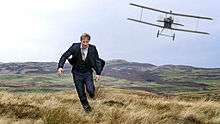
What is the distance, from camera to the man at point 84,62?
12906 millimetres

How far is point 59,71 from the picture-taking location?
12.5m

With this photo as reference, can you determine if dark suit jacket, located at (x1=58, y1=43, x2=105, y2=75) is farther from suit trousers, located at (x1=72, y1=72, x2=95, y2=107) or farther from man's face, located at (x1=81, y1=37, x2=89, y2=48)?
suit trousers, located at (x1=72, y1=72, x2=95, y2=107)

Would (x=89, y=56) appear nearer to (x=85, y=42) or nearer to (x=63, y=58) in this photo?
(x=85, y=42)

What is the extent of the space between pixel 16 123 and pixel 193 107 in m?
7.47

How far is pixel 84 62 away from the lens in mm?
13109

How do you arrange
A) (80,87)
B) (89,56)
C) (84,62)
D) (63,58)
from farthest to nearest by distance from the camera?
(80,87) < (84,62) < (89,56) < (63,58)

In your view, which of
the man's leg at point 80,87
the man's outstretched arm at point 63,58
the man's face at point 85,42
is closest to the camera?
the man's outstretched arm at point 63,58

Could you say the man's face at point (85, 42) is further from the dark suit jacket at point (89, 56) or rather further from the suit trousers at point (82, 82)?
the suit trousers at point (82, 82)

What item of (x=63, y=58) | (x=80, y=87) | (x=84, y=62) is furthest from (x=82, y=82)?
(x=63, y=58)

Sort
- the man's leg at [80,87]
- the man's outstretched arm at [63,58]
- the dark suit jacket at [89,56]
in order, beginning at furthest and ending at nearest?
the man's leg at [80,87], the dark suit jacket at [89,56], the man's outstretched arm at [63,58]

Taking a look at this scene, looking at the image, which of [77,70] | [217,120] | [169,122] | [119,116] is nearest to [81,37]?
[77,70]

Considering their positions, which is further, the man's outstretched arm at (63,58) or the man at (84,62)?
the man at (84,62)

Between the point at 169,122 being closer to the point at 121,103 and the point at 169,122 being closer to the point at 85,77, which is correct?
the point at 85,77

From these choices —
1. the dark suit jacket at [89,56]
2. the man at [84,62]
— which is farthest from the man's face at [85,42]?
the dark suit jacket at [89,56]
